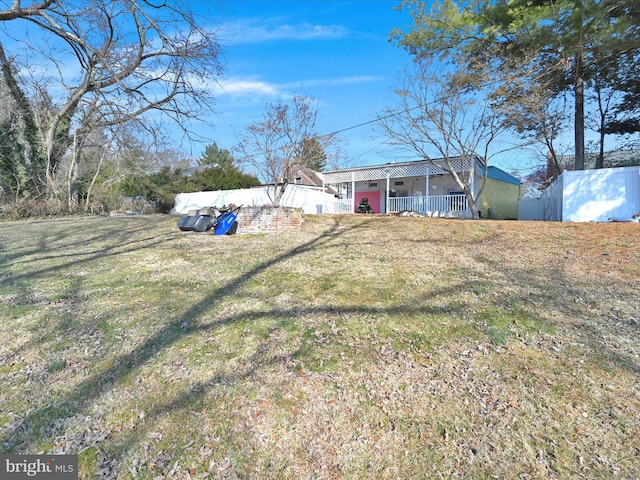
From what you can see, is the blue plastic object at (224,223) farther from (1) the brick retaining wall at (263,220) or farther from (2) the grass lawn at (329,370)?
(2) the grass lawn at (329,370)

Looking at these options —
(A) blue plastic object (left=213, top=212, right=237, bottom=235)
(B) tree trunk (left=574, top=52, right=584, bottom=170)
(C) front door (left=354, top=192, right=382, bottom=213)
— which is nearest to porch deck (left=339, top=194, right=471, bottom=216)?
(C) front door (left=354, top=192, right=382, bottom=213)

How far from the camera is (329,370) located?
2.46 meters

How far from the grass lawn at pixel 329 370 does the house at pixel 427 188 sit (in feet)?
30.5

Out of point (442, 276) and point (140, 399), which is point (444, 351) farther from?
point (140, 399)

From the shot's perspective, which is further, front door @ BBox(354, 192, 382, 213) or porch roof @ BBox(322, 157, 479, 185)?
front door @ BBox(354, 192, 382, 213)

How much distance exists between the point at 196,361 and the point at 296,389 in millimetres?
895

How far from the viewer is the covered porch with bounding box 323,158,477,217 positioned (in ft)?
45.8

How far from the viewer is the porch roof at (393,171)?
13984 mm

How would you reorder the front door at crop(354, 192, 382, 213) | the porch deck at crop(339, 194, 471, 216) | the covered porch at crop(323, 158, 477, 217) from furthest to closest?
the front door at crop(354, 192, 382, 213), the covered porch at crop(323, 158, 477, 217), the porch deck at crop(339, 194, 471, 216)

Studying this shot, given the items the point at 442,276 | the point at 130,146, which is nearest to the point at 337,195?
the point at 130,146

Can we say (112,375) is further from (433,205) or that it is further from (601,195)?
(433,205)

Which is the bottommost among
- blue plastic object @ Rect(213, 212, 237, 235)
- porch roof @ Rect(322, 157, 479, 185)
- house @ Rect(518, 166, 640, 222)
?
blue plastic object @ Rect(213, 212, 237, 235)

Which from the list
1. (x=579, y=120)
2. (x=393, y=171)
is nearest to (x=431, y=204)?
(x=393, y=171)

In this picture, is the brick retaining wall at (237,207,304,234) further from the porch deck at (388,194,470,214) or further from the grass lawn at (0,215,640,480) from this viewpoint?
the porch deck at (388,194,470,214)
